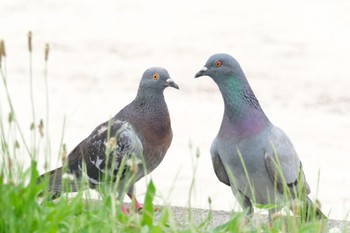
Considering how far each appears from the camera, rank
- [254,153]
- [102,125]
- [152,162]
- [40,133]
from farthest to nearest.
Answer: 1. [102,125]
2. [152,162]
3. [254,153]
4. [40,133]

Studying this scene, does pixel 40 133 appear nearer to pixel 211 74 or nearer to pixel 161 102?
pixel 211 74

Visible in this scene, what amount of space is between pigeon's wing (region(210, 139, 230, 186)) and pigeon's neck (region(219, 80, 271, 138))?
0.66 ft

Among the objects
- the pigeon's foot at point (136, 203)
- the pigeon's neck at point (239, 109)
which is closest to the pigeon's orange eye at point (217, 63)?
the pigeon's neck at point (239, 109)

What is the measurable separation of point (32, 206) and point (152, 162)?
2765 millimetres

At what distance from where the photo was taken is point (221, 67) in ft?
21.9

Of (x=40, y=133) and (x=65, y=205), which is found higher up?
(x=40, y=133)

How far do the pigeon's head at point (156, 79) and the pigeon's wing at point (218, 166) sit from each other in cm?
65

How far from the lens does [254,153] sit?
6656 mm

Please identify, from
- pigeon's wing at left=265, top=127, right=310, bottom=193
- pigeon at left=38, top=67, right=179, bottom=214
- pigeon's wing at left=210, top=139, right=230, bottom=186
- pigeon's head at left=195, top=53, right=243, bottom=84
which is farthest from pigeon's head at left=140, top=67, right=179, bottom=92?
pigeon's wing at left=265, top=127, right=310, bottom=193

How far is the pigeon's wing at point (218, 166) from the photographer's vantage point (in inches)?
Answer: 270

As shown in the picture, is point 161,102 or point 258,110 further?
point 161,102

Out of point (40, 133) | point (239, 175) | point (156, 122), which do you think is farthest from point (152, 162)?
point (40, 133)

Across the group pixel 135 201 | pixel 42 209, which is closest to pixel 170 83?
pixel 135 201

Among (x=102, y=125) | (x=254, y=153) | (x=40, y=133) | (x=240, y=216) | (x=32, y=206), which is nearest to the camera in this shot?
(x=40, y=133)
